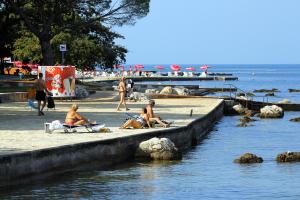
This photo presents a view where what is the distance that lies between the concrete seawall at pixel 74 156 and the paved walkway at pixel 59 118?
0.41 m

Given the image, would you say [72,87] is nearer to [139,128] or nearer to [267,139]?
[267,139]

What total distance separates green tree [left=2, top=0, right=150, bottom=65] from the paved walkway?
34.7ft

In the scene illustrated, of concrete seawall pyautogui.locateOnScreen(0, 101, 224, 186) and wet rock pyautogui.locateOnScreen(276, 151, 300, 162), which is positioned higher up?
concrete seawall pyautogui.locateOnScreen(0, 101, 224, 186)

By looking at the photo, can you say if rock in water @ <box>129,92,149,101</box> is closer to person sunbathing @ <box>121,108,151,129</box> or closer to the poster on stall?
the poster on stall

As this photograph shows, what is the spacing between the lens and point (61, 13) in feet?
185

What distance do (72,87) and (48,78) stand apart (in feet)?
5.89

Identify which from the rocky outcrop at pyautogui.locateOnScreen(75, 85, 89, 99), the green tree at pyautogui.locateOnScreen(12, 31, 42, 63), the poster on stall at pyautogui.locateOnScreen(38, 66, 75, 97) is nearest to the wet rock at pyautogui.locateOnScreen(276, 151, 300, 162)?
the poster on stall at pyautogui.locateOnScreen(38, 66, 75, 97)

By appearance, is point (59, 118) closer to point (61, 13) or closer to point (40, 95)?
point (40, 95)

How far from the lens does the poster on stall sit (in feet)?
128

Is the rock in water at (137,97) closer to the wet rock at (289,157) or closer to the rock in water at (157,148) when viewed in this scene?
the wet rock at (289,157)

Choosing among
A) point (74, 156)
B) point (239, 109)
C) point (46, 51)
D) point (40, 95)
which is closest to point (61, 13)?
point (46, 51)

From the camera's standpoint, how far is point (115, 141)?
22875 mm

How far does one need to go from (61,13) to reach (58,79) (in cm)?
1771

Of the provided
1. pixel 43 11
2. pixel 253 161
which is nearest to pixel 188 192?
pixel 253 161
